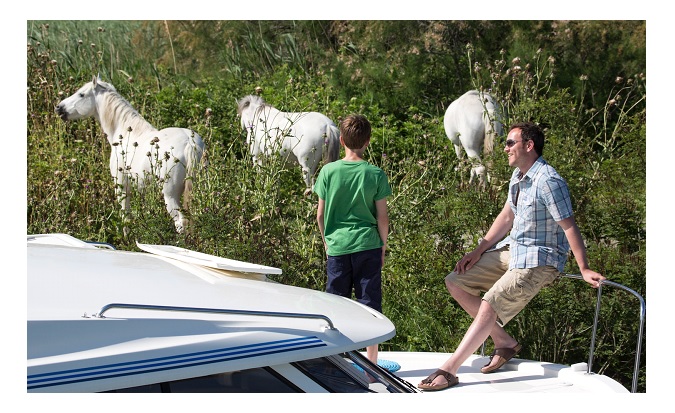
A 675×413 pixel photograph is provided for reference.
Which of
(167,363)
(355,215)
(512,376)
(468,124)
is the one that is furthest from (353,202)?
(468,124)

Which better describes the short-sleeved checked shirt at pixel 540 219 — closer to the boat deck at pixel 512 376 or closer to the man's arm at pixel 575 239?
the man's arm at pixel 575 239

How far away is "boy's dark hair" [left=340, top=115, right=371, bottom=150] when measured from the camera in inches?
197

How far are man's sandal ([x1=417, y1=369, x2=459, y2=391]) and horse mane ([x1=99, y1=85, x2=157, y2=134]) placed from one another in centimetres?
568

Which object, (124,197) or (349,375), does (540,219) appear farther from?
(124,197)

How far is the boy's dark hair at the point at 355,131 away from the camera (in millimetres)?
5008

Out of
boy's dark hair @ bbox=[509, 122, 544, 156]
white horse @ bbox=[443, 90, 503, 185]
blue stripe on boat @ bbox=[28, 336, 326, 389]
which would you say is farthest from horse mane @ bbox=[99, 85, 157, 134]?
blue stripe on boat @ bbox=[28, 336, 326, 389]

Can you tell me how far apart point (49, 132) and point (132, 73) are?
396 centimetres

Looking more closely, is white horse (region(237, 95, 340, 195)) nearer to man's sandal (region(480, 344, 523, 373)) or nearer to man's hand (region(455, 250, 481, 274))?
man's hand (region(455, 250, 481, 274))

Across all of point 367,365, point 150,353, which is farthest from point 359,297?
point 150,353

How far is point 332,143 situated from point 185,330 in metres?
7.12

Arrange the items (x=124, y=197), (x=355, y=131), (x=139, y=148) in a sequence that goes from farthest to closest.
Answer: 1. (x=139, y=148)
2. (x=124, y=197)
3. (x=355, y=131)

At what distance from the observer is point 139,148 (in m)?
9.11

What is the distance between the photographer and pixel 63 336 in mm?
2379

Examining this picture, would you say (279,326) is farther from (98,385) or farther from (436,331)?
(436,331)
